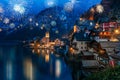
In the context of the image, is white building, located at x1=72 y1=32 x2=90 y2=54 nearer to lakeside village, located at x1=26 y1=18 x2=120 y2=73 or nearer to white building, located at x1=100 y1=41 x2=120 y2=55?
lakeside village, located at x1=26 y1=18 x2=120 y2=73

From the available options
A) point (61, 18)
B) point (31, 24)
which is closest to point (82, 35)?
point (61, 18)

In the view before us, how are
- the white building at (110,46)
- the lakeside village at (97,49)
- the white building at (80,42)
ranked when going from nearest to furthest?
the lakeside village at (97,49), the white building at (110,46), the white building at (80,42)

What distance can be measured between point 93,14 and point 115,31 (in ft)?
49.4

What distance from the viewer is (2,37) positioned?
316 ft

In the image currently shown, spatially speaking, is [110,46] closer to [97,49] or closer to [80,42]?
[97,49]

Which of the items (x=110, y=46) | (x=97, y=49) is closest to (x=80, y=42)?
(x=97, y=49)

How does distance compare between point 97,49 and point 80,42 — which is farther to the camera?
point 80,42

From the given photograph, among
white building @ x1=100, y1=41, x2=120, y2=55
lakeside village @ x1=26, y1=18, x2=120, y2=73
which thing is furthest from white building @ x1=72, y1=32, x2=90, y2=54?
white building @ x1=100, y1=41, x2=120, y2=55

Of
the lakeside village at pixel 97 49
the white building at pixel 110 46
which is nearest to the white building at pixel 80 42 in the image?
the lakeside village at pixel 97 49

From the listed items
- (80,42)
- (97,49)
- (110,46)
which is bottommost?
(97,49)

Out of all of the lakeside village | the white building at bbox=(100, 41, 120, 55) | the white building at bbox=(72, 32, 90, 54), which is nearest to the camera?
the lakeside village

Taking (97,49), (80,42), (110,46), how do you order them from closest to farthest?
(110,46) < (97,49) < (80,42)

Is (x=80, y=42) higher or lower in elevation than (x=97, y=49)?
higher

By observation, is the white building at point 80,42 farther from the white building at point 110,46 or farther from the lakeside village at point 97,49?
the white building at point 110,46
